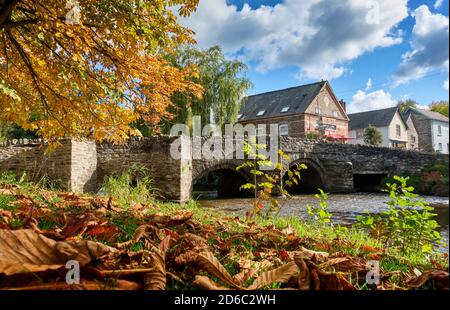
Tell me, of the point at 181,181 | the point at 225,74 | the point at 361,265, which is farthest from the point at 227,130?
the point at 361,265

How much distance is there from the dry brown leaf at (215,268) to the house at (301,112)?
23970mm

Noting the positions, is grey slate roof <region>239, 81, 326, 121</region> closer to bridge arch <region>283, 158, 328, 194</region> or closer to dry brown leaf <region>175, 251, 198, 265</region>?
bridge arch <region>283, 158, 328, 194</region>

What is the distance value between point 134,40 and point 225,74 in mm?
16218

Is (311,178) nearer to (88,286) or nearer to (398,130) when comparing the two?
(88,286)

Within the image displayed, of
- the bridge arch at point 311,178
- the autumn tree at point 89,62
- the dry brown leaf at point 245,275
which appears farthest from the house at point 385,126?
the dry brown leaf at point 245,275

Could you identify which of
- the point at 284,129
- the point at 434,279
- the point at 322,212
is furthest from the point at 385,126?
the point at 434,279

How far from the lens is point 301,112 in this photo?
25.0 m

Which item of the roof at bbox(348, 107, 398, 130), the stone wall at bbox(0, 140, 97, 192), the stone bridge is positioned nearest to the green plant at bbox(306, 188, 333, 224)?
the stone bridge

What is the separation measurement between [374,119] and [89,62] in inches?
1423

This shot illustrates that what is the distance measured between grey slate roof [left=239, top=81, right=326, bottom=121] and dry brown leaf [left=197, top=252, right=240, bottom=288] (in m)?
24.7

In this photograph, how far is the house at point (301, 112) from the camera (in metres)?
25.5

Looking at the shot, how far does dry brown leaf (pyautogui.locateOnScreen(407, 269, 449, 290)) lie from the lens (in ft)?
4.62
